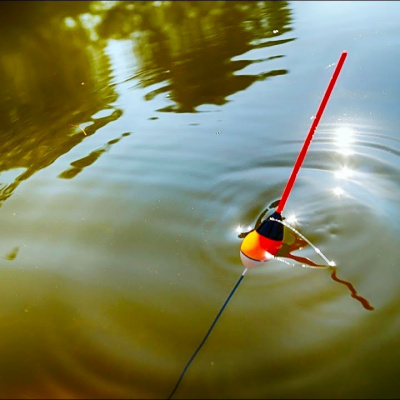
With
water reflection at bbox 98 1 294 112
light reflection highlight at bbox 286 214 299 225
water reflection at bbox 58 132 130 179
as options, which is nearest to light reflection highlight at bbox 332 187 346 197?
light reflection highlight at bbox 286 214 299 225

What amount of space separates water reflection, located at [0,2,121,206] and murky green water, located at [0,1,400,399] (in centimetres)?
1

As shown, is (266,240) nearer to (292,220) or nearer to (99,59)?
(292,220)

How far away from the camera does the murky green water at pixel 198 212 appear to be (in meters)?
1.14

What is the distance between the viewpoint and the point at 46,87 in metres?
2.64

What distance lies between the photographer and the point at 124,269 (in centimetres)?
142

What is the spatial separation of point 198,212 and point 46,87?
1.52 meters

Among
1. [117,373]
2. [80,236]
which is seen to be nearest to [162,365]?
[117,373]

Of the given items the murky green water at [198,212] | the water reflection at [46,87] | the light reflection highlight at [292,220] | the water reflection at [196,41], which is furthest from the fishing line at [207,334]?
the water reflection at [196,41]

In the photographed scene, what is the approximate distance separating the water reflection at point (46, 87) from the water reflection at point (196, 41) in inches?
9.6

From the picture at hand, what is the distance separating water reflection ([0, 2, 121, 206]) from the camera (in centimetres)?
210

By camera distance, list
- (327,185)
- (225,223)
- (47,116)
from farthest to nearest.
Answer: (47,116) → (327,185) → (225,223)

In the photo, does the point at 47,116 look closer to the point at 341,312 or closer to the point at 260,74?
the point at 260,74

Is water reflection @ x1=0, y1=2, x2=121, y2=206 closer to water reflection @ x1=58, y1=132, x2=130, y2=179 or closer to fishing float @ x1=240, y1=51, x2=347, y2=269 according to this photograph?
water reflection @ x1=58, y1=132, x2=130, y2=179

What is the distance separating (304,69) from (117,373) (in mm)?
1873
